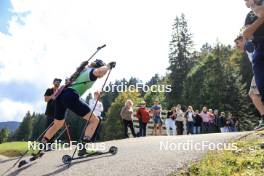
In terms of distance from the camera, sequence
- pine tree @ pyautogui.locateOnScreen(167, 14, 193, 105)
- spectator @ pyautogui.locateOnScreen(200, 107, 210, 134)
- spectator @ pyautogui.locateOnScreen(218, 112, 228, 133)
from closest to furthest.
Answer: spectator @ pyautogui.locateOnScreen(200, 107, 210, 134) < spectator @ pyautogui.locateOnScreen(218, 112, 228, 133) < pine tree @ pyautogui.locateOnScreen(167, 14, 193, 105)

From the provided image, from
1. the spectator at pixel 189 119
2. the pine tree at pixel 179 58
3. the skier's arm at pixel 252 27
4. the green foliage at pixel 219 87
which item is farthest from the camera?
the pine tree at pixel 179 58

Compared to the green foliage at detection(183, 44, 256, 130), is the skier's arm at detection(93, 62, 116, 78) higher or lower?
lower

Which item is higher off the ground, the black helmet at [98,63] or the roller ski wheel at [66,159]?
the black helmet at [98,63]

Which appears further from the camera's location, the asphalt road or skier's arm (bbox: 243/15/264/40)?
the asphalt road

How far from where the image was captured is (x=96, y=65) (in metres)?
9.75

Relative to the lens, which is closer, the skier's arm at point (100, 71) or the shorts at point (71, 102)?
the skier's arm at point (100, 71)

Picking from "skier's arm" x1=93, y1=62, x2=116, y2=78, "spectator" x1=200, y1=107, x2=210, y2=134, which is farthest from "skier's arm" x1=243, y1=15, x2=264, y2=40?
"spectator" x1=200, y1=107, x2=210, y2=134

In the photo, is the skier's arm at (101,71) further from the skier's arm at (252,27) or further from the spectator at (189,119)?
the spectator at (189,119)

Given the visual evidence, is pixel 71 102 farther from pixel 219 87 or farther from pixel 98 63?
pixel 219 87

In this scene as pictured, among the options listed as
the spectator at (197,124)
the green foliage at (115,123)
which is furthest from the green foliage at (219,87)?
the spectator at (197,124)

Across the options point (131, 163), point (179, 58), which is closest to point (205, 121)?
point (131, 163)

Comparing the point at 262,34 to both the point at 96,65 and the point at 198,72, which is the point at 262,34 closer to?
the point at 96,65

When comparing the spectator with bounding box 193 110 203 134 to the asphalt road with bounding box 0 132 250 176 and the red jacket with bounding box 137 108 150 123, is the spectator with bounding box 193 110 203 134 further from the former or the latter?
the asphalt road with bounding box 0 132 250 176

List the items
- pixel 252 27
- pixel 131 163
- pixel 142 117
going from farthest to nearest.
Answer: pixel 142 117 < pixel 131 163 < pixel 252 27
